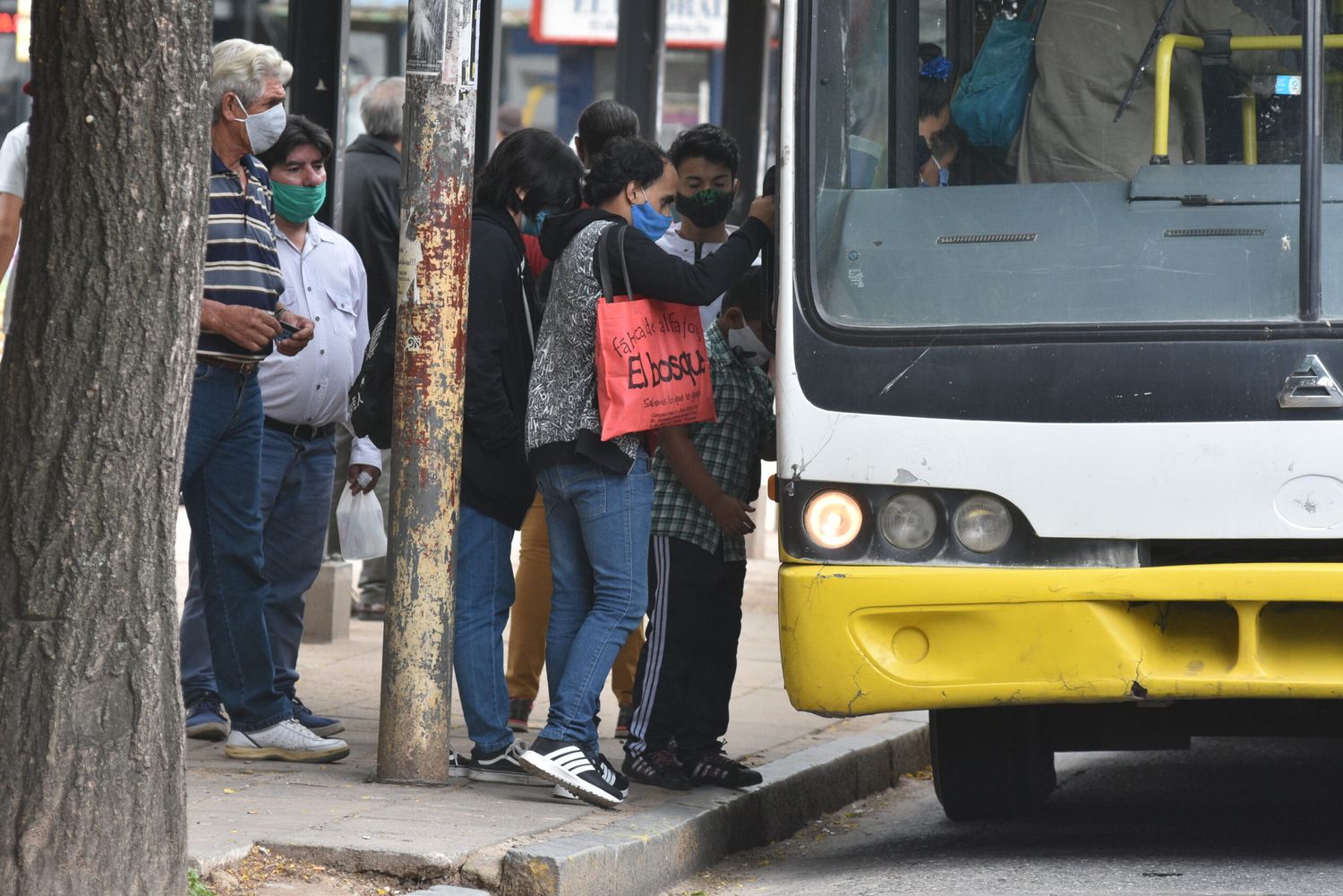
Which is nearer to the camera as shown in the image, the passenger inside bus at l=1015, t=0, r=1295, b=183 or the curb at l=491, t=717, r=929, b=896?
the curb at l=491, t=717, r=929, b=896

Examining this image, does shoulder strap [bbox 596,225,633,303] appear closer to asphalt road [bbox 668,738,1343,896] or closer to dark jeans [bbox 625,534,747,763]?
dark jeans [bbox 625,534,747,763]

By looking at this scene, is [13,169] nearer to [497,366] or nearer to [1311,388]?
[497,366]

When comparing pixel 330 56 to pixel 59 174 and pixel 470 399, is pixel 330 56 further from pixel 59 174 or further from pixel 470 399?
pixel 59 174

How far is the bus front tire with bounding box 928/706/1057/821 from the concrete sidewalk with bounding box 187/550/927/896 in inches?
20.5

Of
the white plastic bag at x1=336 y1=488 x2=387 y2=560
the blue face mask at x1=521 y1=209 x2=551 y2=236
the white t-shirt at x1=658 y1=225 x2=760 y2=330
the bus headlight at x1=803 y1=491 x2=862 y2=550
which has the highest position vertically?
the blue face mask at x1=521 y1=209 x2=551 y2=236

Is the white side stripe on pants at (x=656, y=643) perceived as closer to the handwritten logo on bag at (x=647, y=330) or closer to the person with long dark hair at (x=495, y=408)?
the person with long dark hair at (x=495, y=408)

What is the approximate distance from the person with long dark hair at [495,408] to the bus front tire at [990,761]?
108cm

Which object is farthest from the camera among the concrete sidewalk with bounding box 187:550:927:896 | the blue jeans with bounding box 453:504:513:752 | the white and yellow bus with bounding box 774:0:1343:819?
the blue jeans with bounding box 453:504:513:752

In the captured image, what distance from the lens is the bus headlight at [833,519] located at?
4.76 meters

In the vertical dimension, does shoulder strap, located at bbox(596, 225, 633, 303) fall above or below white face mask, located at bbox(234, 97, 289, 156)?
below

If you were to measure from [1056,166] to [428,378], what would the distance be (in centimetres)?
A: 161

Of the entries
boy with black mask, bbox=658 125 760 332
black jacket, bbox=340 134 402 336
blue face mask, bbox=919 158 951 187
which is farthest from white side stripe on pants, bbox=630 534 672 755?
black jacket, bbox=340 134 402 336

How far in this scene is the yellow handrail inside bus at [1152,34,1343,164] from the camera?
474 centimetres

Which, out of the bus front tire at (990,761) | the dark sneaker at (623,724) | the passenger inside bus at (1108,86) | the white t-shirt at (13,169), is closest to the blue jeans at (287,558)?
the dark sneaker at (623,724)
